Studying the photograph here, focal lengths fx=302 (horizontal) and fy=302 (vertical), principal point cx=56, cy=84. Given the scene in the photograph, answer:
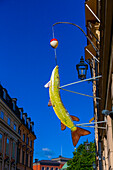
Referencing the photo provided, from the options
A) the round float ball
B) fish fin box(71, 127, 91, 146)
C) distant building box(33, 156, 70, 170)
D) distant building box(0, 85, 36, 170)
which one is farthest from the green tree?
distant building box(33, 156, 70, 170)

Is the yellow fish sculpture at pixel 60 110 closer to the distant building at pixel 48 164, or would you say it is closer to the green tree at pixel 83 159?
the green tree at pixel 83 159

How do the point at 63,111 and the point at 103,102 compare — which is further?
the point at 103,102

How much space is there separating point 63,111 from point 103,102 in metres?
1.99

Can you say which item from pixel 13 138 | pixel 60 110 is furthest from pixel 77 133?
pixel 13 138

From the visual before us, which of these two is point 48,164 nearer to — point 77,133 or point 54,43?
point 77,133

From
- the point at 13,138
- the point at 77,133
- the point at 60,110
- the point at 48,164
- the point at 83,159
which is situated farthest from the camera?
the point at 48,164

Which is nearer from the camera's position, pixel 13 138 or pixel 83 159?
pixel 13 138

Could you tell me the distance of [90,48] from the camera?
46.1ft

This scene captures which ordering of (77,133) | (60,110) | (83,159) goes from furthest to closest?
(83,159)
(77,133)
(60,110)

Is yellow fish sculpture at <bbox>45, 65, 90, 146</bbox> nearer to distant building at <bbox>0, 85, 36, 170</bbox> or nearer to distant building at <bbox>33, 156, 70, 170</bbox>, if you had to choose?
distant building at <bbox>0, 85, 36, 170</bbox>

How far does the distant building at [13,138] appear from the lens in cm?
4081

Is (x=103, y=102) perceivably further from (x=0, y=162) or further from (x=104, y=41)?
Result: (x=0, y=162)

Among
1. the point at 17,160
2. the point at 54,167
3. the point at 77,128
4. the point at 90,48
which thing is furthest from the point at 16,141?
the point at 54,167

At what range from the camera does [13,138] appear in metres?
46.7
